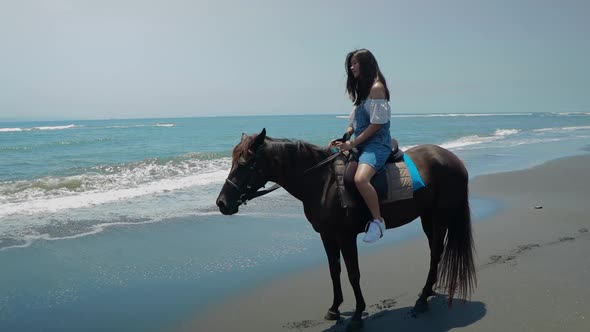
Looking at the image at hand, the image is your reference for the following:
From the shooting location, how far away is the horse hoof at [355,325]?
3.77 metres

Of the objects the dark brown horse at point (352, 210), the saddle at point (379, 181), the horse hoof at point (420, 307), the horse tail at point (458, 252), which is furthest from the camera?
the horse tail at point (458, 252)

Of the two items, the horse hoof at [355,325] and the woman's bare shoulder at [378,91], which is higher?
the woman's bare shoulder at [378,91]

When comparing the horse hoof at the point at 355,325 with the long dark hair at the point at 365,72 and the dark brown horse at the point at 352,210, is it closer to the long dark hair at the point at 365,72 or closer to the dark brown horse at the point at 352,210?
the dark brown horse at the point at 352,210

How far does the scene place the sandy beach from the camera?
3852 millimetres

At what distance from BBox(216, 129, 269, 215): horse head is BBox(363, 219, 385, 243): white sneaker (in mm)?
1037

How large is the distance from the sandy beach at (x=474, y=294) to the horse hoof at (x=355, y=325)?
0.09 metres

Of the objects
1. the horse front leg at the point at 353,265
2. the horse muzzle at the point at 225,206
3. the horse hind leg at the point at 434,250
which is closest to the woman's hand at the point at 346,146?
the horse front leg at the point at 353,265

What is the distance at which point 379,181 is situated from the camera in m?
3.75

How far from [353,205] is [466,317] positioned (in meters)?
1.59

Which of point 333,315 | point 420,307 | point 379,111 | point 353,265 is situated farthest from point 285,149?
point 420,307

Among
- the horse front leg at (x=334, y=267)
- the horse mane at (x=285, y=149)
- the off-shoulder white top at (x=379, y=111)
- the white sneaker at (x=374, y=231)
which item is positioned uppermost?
the off-shoulder white top at (x=379, y=111)

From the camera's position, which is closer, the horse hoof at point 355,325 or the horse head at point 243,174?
the horse head at point 243,174

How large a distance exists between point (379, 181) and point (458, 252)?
4.42 ft

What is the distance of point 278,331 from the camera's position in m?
3.83
